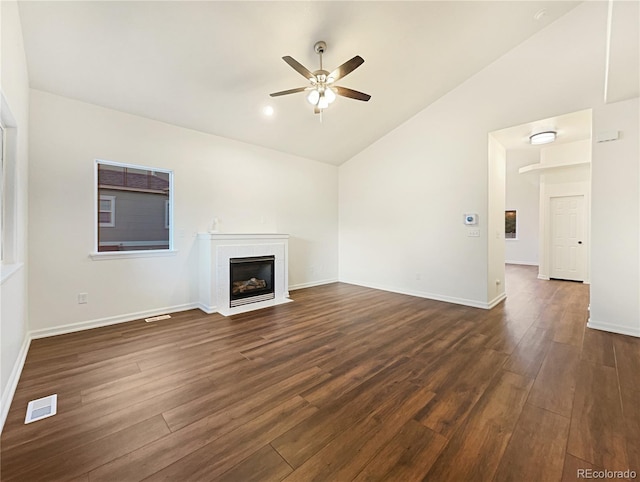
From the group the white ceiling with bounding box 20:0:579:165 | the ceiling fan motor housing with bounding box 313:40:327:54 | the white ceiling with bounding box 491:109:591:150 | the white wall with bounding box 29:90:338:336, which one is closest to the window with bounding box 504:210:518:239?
the white ceiling with bounding box 491:109:591:150

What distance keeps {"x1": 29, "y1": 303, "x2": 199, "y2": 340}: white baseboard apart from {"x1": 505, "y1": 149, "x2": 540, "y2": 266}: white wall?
1089cm

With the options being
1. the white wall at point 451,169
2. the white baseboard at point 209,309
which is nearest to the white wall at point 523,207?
the white wall at point 451,169

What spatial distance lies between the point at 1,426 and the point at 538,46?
6438 mm

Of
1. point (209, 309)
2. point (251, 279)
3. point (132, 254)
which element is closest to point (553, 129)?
point (251, 279)

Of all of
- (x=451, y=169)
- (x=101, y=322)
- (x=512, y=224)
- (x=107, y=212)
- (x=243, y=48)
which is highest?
(x=243, y=48)

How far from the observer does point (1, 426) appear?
1706mm

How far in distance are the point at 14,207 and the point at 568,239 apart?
10.1 metres

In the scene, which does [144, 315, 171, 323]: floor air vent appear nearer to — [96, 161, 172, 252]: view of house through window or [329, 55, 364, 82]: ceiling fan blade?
[96, 161, 172, 252]: view of house through window

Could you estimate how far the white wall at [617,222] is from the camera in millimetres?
3203

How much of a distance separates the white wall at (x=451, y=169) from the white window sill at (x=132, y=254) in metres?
3.84

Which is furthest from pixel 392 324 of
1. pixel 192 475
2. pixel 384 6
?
pixel 384 6

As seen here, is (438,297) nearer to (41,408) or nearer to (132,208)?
(41,408)

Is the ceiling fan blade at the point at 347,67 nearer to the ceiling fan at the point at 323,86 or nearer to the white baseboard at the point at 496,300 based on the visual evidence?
the ceiling fan at the point at 323,86

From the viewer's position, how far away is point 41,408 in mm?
1906
